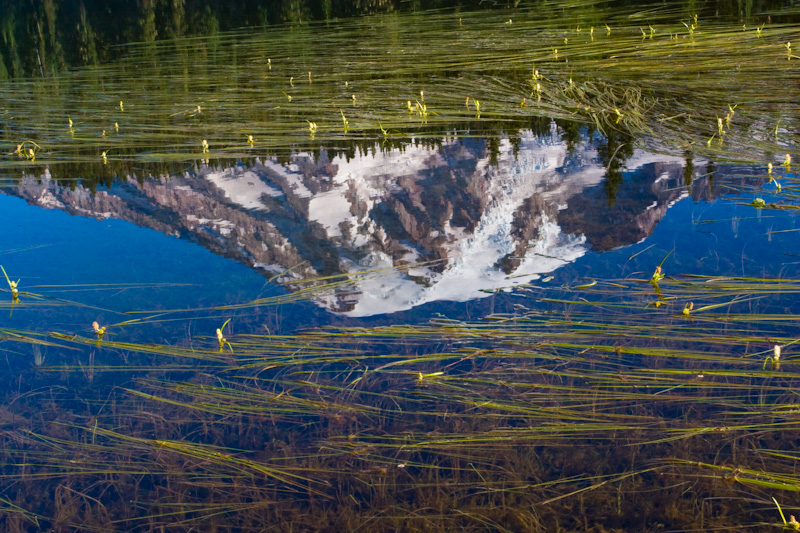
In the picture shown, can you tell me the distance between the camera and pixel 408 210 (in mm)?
7113

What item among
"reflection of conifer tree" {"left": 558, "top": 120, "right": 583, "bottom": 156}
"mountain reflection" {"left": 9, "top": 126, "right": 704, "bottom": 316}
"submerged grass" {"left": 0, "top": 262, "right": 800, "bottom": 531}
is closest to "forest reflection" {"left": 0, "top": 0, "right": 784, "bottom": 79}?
"reflection of conifer tree" {"left": 558, "top": 120, "right": 583, "bottom": 156}

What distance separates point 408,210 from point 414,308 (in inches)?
86.6

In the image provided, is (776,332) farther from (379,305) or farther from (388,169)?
(388,169)

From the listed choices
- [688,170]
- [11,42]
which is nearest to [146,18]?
[11,42]

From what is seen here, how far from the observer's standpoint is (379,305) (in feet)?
17.0

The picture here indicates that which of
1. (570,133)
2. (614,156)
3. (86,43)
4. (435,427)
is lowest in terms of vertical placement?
(435,427)

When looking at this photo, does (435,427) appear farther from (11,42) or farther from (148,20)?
(148,20)

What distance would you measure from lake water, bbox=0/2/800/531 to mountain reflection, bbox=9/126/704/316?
0.04m

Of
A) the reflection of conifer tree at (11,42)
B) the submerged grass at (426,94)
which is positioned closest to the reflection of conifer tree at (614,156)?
the submerged grass at (426,94)

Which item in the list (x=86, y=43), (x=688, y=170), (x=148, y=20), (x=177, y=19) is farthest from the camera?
(x=148, y=20)

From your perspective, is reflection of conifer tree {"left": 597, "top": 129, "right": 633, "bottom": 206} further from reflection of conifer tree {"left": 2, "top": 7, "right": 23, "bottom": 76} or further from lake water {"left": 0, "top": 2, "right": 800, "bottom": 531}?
reflection of conifer tree {"left": 2, "top": 7, "right": 23, "bottom": 76}

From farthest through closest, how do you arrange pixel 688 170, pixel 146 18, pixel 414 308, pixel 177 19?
pixel 146 18, pixel 177 19, pixel 688 170, pixel 414 308

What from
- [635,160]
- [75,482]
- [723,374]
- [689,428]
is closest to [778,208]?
[635,160]

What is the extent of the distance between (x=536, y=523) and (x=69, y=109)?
1141 cm
